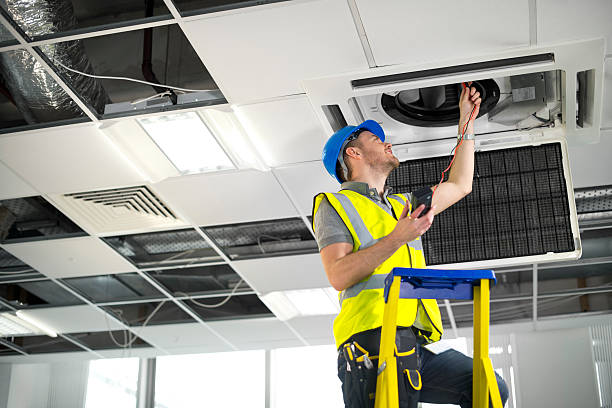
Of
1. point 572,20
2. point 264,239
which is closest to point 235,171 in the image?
point 264,239

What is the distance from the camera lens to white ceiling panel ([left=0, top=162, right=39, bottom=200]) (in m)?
4.05

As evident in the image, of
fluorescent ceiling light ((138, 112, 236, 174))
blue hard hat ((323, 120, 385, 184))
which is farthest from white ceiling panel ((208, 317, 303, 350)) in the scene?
blue hard hat ((323, 120, 385, 184))

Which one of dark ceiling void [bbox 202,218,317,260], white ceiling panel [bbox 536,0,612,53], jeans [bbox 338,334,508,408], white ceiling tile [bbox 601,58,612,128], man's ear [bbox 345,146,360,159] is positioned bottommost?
jeans [bbox 338,334,508,408]

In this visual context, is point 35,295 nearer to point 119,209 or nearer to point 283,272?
point 119,209

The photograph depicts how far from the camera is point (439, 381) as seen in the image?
2.07 meters

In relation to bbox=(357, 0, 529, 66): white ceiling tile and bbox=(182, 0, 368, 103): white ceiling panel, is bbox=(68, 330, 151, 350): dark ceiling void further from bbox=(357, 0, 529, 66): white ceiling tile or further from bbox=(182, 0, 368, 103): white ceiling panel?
bbox=(357, 0, 529, 66): white ceiling tile

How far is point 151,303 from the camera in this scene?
5.88 m

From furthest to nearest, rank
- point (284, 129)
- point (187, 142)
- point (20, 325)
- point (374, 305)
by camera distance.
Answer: point (20, 325) < point (187, 142) < point (284, 129) < point (374, 305)

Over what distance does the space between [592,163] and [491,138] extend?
30.7 inches

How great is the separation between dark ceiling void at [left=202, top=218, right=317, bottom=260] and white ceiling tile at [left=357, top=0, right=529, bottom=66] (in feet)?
6.16

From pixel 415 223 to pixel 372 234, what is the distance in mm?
312

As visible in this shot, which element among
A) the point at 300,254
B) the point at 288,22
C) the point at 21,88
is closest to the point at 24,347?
the point at 300,254

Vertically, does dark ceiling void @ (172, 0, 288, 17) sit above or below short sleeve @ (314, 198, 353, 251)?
above

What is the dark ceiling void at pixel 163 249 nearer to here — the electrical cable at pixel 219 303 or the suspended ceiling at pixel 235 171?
the suspended ceiling at pixel 235 171
